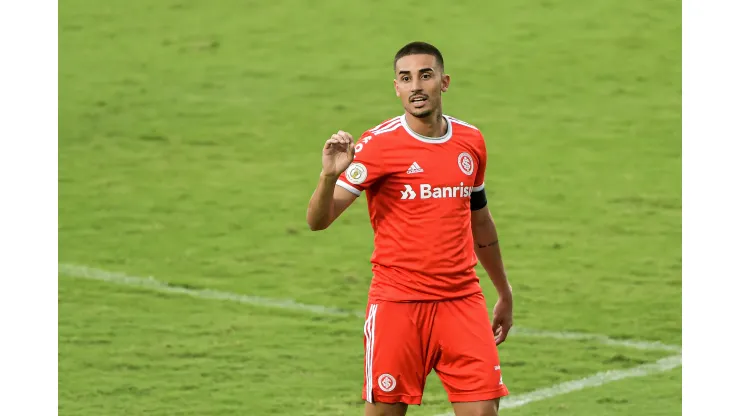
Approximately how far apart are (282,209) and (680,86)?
4.34 metres

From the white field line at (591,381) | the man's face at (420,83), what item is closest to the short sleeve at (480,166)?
the man's face at (420,83)

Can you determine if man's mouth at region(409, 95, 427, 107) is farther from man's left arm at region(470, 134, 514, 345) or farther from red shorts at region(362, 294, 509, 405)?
red shorts at region(362, 294, 509, 405)

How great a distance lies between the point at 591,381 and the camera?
26.1 feet

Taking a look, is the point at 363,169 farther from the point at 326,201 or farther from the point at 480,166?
the point at 480,166

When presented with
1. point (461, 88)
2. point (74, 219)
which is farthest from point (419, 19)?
point (74, 219)

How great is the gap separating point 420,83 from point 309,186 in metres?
6.55

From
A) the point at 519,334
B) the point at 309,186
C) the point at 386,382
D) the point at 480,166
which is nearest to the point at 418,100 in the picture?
the point at 480,166

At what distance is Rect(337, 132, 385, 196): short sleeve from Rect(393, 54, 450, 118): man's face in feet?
0.69

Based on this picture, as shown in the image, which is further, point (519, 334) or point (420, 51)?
point (519, 334)

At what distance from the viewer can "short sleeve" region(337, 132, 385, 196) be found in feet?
17.3

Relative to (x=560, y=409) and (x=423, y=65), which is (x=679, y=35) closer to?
(x=560, y=409)

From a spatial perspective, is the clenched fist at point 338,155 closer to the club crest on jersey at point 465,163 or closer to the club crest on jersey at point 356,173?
the club crest on jersey at point 356,173

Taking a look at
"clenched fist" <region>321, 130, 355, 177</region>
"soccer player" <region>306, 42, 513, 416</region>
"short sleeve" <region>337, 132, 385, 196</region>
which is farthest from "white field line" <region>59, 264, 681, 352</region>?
"clenched fist" <region>321, 130, 355, 177</region>

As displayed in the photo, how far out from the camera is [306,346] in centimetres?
868
